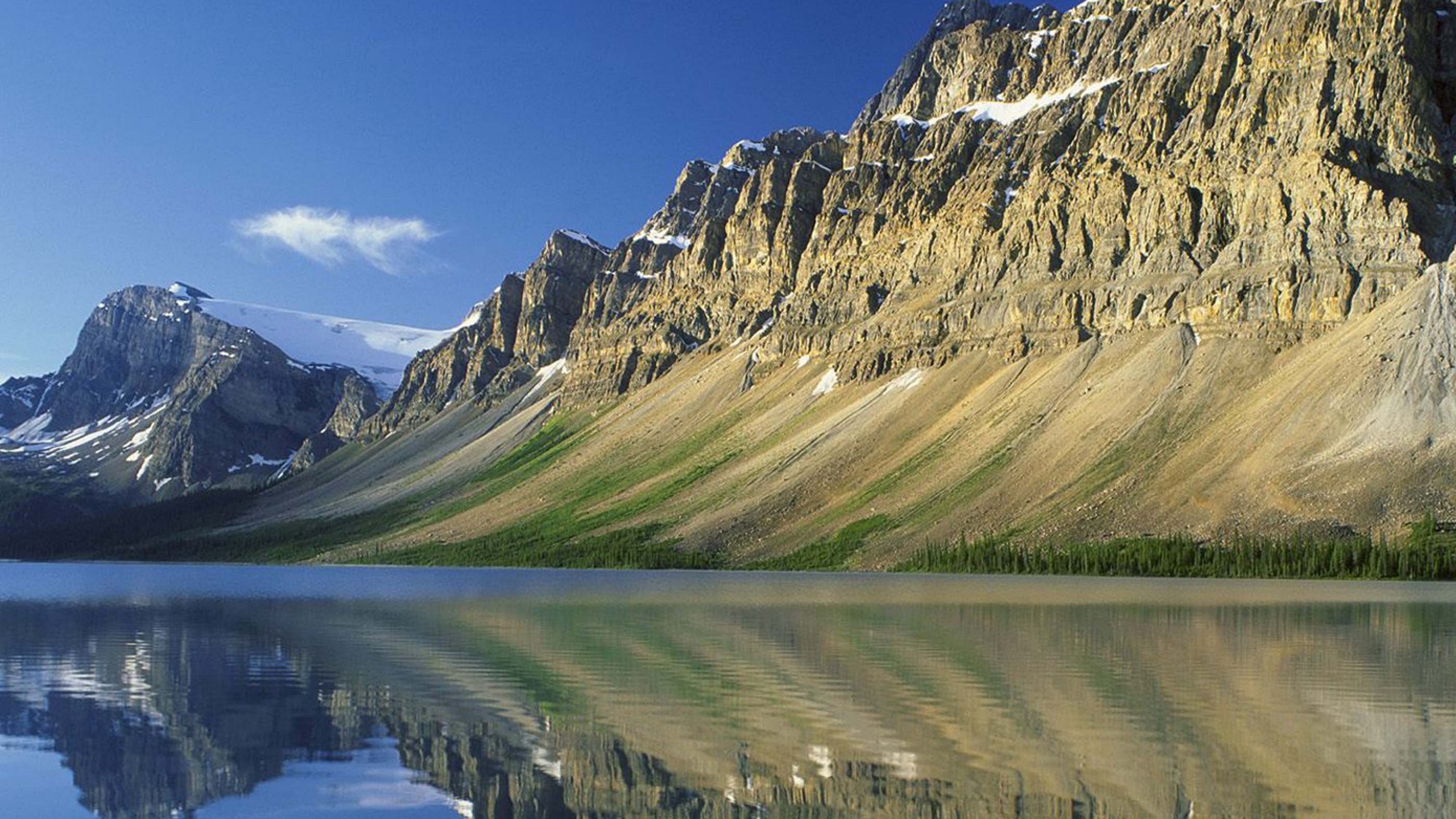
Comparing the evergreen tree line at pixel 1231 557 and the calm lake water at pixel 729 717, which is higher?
the evergreen tree line at pixel 1231 557

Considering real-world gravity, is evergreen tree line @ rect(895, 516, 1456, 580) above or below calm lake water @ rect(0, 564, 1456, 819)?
above

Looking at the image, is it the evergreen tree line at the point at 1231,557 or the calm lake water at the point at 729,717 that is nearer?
the calm lake water at the point at 729,717

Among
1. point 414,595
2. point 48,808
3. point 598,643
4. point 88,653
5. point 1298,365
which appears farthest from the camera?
point 1298,365

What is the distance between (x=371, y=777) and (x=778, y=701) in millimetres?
13250

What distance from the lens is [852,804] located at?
24094mm

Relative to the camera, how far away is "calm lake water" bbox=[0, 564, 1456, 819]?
978 inches

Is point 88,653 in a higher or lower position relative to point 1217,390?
lower

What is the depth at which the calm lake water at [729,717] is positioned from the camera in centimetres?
2484

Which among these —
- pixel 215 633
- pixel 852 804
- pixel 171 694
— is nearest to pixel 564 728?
pixel 852 804

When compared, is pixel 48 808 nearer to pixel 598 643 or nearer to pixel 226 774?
pixel 226 774

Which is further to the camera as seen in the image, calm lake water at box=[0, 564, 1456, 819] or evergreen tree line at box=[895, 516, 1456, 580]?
evergreen tree line at box=[895, 516, 1456, 580]

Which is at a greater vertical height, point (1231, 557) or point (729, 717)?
point (1231, 557)

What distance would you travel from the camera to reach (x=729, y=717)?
33.8 metres

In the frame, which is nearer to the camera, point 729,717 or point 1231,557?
point 729,717
